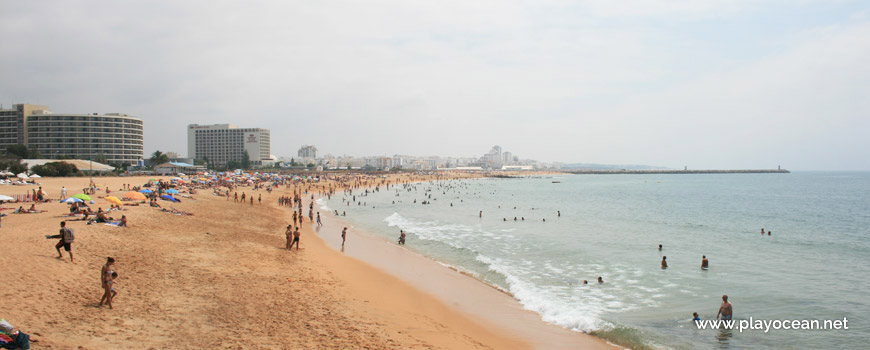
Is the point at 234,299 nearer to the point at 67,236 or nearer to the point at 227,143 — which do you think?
the point at 67,236

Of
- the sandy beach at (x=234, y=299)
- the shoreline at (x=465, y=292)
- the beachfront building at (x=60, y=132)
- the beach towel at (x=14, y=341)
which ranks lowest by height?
the shoreline at (x=465, y=292)

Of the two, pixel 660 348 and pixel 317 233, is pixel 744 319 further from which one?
pixel 317 233

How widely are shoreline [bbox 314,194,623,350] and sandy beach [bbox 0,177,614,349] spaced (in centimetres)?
6

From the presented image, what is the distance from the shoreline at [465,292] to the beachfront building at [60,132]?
83781 mm

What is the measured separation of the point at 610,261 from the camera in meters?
18.1

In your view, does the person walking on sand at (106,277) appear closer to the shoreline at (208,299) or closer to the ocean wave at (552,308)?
the shoreline at (208,299)

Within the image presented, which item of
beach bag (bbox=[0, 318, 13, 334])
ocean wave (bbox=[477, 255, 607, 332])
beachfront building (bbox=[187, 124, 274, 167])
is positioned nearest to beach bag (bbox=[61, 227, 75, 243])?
beach bag (bbox=[0, 318, 13, 334])

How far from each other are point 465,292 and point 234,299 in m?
6.35

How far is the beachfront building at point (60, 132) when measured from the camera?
82062mm

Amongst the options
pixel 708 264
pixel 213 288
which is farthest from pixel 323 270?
pixel 708 264

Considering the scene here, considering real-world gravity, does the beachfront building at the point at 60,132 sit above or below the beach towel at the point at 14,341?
above

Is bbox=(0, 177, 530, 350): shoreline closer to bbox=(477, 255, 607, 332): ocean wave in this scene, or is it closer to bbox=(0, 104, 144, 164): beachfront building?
bbox=(477, 255, 607, 332): ocean wave

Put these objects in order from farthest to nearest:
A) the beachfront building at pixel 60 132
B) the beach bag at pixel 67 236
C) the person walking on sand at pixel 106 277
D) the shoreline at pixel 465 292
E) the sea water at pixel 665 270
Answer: the beachfront building at pixel 60 132, the sea water at pixel 665 270, the beach bag at pixel 67 236, the shoreline at pixel 465 292, the person walking on sand at pixel 106 277

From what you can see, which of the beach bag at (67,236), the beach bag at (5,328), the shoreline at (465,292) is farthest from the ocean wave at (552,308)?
the beach bag at (67,236)
